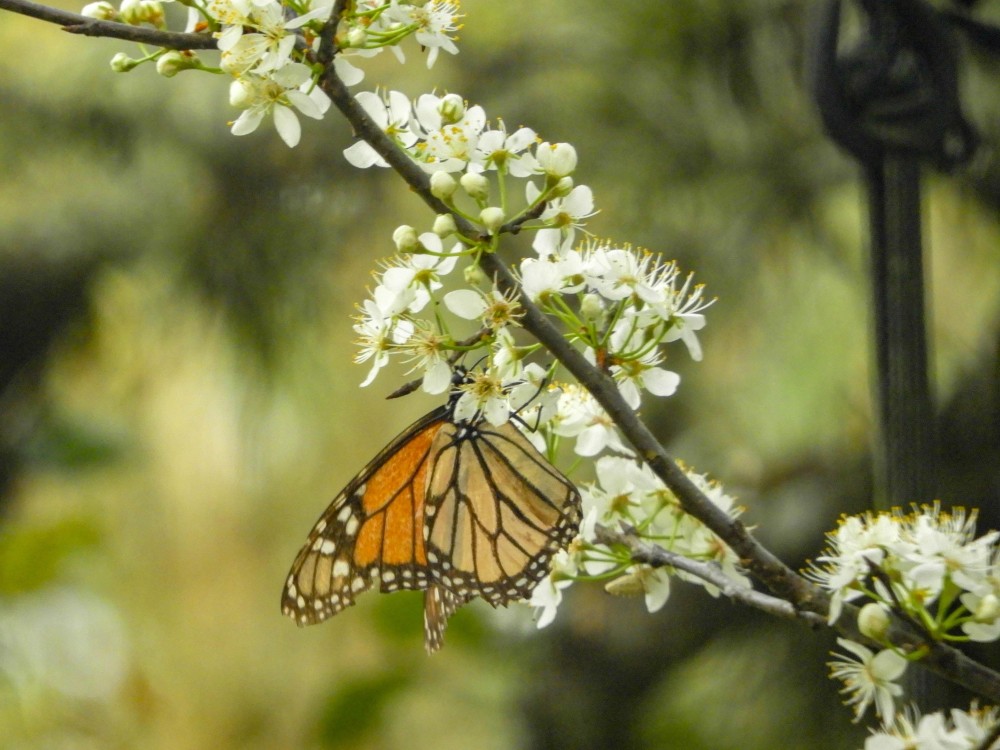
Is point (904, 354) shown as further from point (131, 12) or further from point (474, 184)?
point (131, 12)

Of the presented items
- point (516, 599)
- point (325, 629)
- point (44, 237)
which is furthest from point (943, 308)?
point (325, 629)

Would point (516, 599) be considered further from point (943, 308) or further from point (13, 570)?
point (13, 570)

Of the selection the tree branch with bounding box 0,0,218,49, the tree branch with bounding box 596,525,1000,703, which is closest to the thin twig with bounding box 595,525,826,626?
the tree branch with bounding box 596,525,1000,703

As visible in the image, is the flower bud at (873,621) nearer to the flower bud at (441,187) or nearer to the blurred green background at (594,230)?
the flower bud at (441,187)

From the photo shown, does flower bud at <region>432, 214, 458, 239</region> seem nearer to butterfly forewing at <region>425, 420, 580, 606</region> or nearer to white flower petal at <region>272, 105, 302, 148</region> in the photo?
white flower petal at <region>272, 105, 302, 148</region>

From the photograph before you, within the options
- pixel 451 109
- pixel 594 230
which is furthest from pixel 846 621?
pixel 594 230

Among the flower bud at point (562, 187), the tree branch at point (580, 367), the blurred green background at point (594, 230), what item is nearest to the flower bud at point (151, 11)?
the tree branch at point (580, 367)
